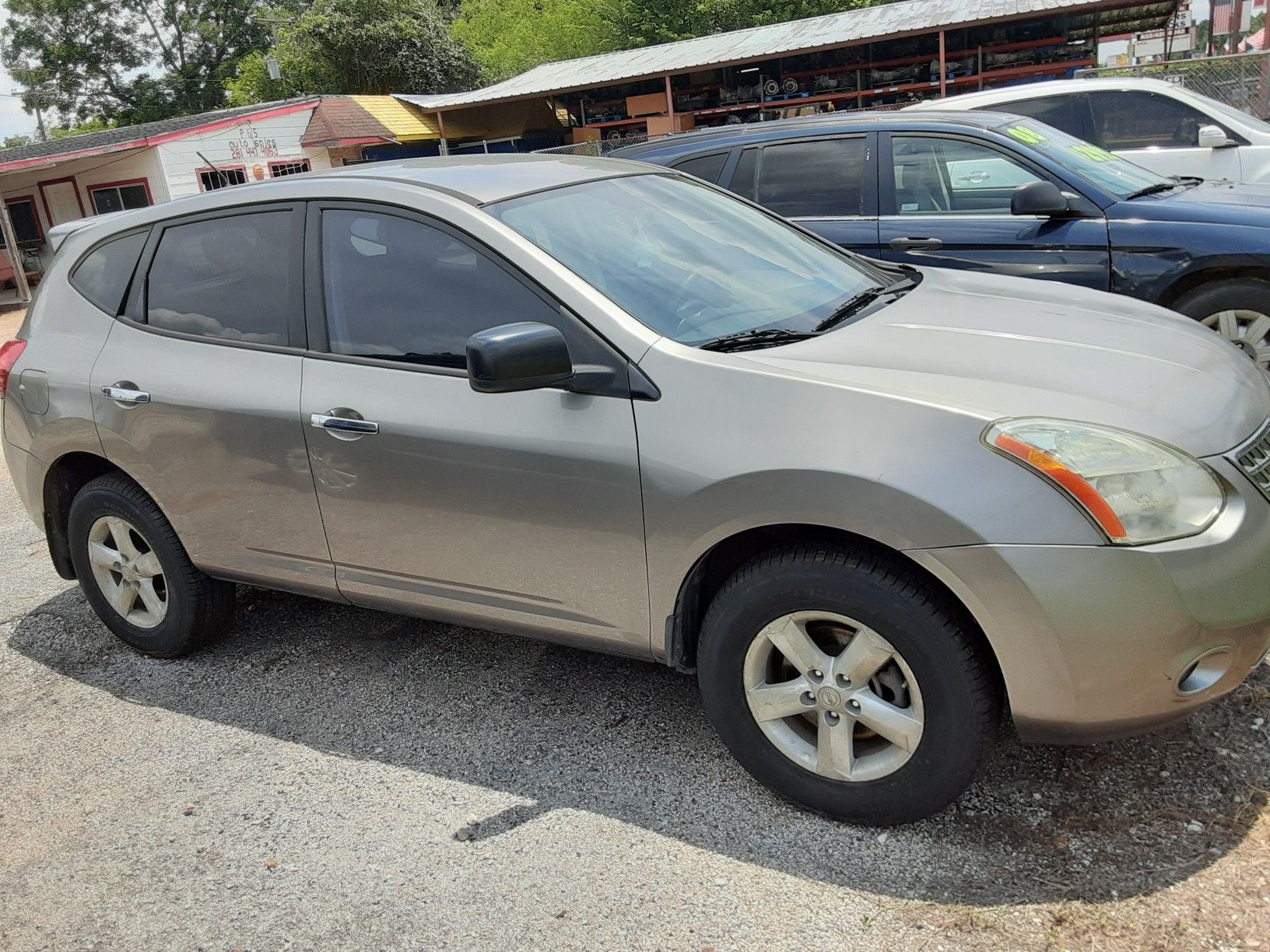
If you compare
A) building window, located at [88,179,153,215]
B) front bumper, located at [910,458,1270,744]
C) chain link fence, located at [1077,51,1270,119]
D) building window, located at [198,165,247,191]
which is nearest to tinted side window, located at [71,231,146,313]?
front bumper, located at [910,458,1270,744]

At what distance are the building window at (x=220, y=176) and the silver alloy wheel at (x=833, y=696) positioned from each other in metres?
27.0

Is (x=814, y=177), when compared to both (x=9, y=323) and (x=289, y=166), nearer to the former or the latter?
(x=9, y=323)

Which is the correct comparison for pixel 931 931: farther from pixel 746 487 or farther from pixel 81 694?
pixel 81 694

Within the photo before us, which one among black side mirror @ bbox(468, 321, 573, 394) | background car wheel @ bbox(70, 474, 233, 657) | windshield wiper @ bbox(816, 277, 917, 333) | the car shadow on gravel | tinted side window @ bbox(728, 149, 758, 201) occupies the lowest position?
the car shadow on gravel

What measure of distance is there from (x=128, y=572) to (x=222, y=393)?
40.7 inches

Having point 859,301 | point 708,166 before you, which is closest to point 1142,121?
point 708,166

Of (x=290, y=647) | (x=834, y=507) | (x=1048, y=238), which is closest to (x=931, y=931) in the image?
(x=834, y=507)

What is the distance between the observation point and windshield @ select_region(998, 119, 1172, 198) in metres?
5.63

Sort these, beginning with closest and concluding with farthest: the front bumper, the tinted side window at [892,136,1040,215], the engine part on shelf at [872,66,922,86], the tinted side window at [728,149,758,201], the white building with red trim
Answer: the front bumper, the tinted side window at [892,136,1040,215], the tinted side window at [728,149,758,201], the engine part on shelf at [872,66,922,86], the white building with red trim

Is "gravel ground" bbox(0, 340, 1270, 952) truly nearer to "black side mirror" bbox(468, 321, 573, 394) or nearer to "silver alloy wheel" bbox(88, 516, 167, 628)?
"silver alloy wheel" bbox(88, 516, 167, 628)

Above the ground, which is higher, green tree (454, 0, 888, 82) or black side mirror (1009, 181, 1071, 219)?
green tree (454, 0, 888, 82)

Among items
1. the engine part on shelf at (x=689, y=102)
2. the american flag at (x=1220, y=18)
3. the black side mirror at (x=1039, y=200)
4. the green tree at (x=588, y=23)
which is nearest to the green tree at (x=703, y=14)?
the green tree at (x=588, y=23)

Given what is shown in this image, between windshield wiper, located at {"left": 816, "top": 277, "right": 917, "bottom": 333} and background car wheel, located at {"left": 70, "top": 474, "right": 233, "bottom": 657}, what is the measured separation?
8.14 ft

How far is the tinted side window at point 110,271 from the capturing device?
157 inches
